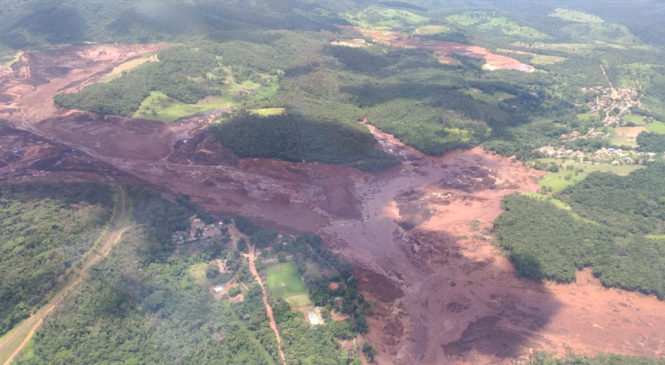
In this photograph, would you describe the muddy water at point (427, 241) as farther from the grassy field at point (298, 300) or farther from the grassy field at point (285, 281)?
the grassy field at point (285, 281)

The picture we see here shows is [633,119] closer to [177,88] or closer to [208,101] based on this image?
[208,101]

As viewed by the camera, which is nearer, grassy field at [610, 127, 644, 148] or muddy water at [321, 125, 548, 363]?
muddy water at [321, 125, 548, 363]

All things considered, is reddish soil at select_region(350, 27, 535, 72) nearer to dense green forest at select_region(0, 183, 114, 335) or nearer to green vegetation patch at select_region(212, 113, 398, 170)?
green vegetation patch at select_region(212, 113, 398, 170)

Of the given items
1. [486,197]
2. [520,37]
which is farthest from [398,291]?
[520,37]

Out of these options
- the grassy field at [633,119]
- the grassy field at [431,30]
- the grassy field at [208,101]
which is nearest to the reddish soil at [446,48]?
the grassy field at [431,30]

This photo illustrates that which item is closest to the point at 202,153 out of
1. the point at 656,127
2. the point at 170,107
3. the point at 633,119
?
the point at 170,107

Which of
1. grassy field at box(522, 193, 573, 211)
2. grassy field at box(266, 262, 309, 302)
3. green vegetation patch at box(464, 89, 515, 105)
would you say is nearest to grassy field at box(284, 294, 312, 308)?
grassy field at box(266, 262, 309, 302)
